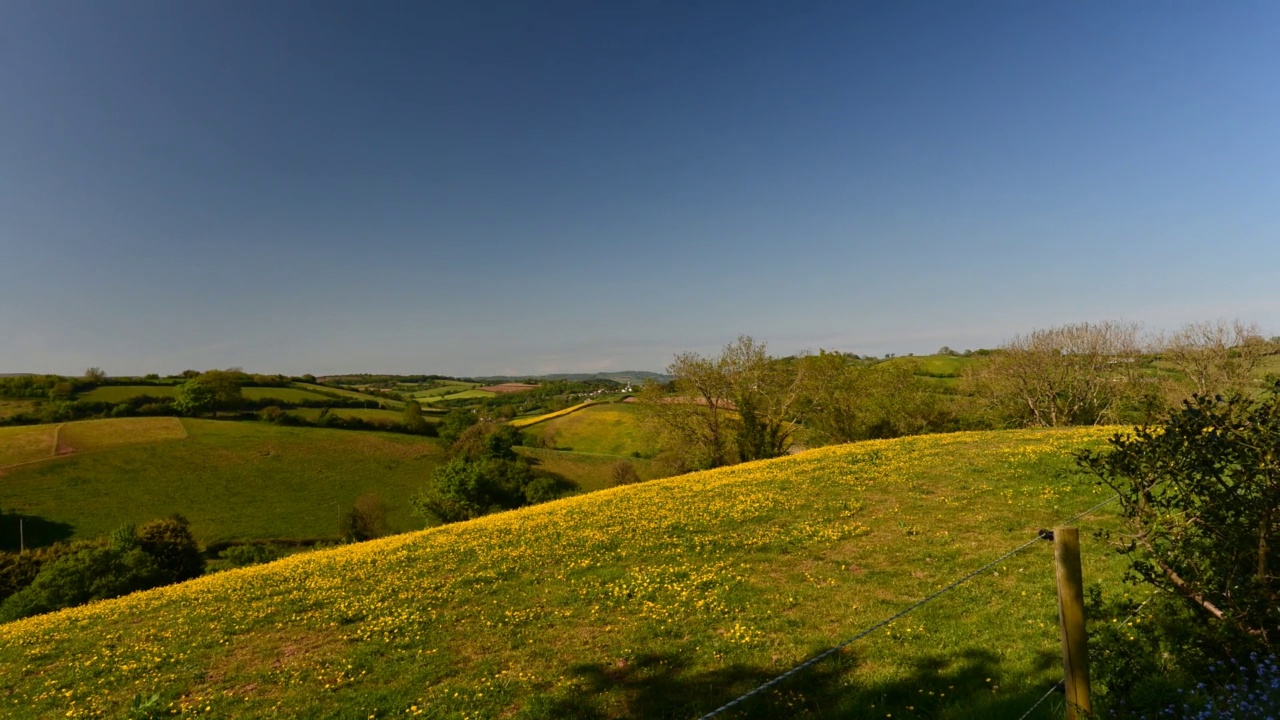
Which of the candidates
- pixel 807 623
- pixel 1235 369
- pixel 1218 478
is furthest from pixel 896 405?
pixel 1218 478

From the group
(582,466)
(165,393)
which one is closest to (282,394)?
(165,393)

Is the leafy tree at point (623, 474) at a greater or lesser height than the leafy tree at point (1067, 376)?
lesser

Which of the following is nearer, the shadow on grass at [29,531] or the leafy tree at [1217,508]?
the leafy tree at [1217,508]

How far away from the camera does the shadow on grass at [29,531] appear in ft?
212

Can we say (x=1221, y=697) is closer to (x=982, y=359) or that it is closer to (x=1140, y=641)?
(x=1140, y=641)

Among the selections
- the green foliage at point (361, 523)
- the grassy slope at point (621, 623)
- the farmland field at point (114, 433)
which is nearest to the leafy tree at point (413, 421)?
the farmland field at point (114, 433)

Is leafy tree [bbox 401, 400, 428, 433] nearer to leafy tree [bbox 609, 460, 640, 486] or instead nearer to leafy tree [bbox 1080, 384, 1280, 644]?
leafy tree [bbox 609, 460, 640, 486]

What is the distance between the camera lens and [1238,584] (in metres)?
5.51

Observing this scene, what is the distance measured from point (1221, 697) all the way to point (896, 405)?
181 feet

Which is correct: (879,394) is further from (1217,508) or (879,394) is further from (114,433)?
(114,433)

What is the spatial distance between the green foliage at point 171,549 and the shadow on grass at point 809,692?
5011cm

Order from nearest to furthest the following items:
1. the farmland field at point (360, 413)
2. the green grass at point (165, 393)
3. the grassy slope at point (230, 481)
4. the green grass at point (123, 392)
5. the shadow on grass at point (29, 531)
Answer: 1. the shadow on grass at point (29, 531)
2. the grassy slope at point (230, 481)
3. the green grass at point (123, 392)
4. the green grass at point (165, 393)
5. the farmland field at point (360, 413)

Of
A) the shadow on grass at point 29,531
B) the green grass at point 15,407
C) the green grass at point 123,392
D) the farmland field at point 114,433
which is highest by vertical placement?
the green grass at point 123,392

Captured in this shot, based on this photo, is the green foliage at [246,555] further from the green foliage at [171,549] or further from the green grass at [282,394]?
the green grass at [282,394]
